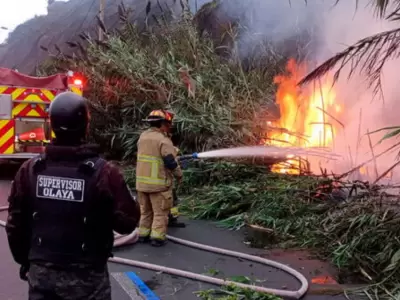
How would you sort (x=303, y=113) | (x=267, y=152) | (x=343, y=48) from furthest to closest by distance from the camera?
(x=303, y=113), (x=343, y=48), (x=267, y=152)

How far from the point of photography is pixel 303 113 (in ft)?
32.0

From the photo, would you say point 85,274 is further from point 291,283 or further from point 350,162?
point 350,162

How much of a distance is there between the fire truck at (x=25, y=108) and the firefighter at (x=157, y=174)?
4.63 meters

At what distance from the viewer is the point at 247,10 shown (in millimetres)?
12180

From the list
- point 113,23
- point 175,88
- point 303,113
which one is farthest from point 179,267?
point 113,23

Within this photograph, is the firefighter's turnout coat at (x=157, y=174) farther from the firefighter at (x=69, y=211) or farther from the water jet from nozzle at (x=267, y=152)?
the firefighter at (x=69, y=211)

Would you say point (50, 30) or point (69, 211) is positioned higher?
point (50, 30)

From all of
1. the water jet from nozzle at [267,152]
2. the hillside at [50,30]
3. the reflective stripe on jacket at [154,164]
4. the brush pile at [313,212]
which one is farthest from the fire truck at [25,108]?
the hillside at [50,30]

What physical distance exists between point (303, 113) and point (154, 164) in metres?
4.81

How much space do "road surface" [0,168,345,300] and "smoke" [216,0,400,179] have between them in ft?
9.60

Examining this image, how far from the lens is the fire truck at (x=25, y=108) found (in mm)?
9898

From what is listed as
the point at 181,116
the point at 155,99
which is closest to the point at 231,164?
the point at 181,116

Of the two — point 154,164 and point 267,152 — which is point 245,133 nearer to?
point 267,152

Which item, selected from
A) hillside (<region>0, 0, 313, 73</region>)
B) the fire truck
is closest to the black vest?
the fire truck
